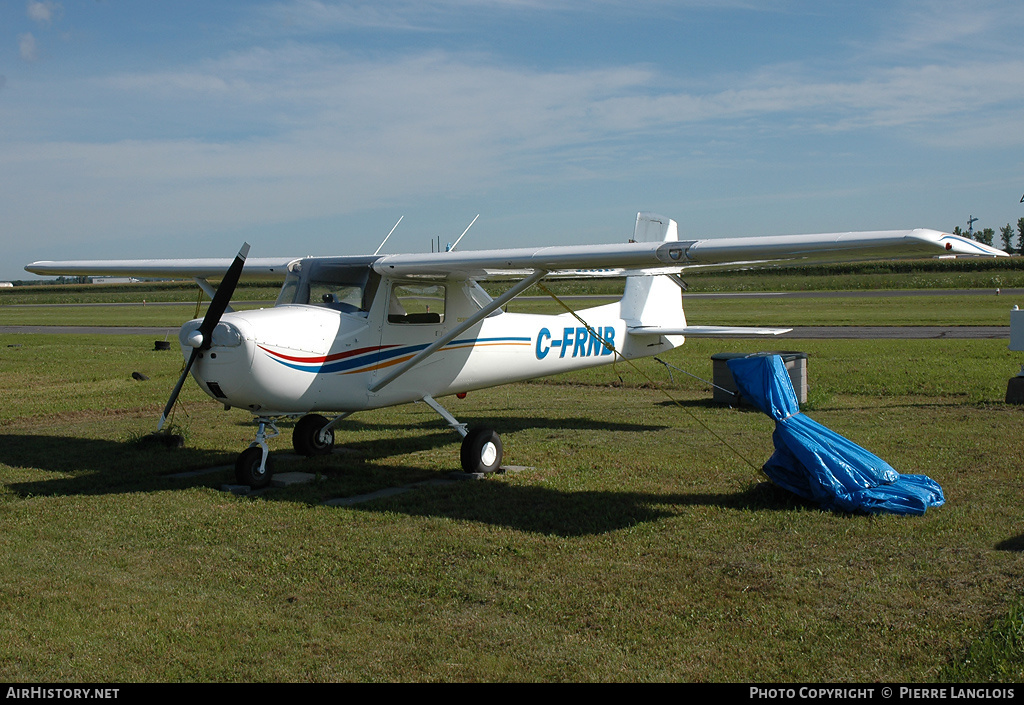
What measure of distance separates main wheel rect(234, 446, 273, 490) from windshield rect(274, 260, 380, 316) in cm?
178

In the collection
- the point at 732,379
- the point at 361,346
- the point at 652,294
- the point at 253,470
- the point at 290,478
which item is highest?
the point at 652,294

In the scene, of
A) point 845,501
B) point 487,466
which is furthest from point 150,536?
point 845,501

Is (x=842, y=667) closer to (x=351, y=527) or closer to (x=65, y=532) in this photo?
(x=351, y=527)

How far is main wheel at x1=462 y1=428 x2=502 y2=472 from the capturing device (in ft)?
30.1

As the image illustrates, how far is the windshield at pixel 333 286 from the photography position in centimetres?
937

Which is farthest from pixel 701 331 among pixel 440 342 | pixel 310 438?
pixel 310 438

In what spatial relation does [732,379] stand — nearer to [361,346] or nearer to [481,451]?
[481,451]

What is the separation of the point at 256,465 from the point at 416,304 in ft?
8.68

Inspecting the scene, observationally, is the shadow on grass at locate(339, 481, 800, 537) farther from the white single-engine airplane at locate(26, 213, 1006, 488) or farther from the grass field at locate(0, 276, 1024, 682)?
the white single-engine airplane at locate(26, 213, 1006, 488)

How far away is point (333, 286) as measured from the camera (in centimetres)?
947

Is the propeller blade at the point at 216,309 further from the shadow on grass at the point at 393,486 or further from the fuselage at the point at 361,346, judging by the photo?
the shadow on grass at the point at 393,486

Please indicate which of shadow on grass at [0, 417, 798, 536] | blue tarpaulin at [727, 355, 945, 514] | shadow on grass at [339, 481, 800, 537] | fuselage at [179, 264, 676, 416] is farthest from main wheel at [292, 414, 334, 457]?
blue tarpaulin at [727, 355, 945, 514]

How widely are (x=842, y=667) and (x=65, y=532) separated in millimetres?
6215

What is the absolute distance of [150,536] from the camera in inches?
277
